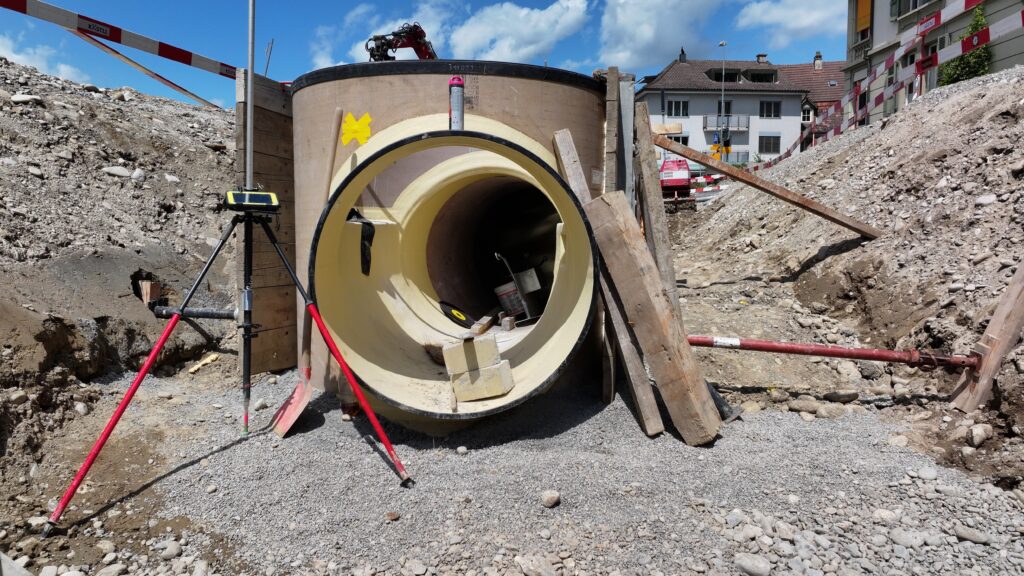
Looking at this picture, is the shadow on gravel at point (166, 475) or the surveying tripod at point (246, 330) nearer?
the shadow on gravel at point (166, 475)

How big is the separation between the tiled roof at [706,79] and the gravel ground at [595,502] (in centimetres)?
3701

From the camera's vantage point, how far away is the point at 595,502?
10.5 feet

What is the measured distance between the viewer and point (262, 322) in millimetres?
5012

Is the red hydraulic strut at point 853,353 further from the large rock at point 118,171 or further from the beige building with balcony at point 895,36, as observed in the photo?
the beige building with balcony at point 895,36

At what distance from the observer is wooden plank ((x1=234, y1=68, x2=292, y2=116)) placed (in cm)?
464

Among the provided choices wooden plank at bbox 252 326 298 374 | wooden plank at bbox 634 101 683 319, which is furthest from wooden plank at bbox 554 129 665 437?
wooden plank at bbox 252 326 298 374

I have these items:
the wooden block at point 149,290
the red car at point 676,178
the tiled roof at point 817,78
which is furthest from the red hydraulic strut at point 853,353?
the tiled roof at point 817,78

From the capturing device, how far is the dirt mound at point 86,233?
13.4ft

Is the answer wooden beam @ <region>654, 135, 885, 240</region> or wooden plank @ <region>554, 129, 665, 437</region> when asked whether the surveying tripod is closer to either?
wooden plank @ <region>554, 129, 665, 437</region>

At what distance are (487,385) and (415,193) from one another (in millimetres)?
2252

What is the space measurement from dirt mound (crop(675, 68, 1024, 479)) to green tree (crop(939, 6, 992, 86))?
9600 millimetres

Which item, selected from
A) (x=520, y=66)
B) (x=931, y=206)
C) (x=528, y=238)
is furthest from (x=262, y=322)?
(x=931, y=206)

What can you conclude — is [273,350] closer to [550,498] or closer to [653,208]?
[550,498]

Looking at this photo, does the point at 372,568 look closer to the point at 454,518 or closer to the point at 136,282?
the point at 454,518
